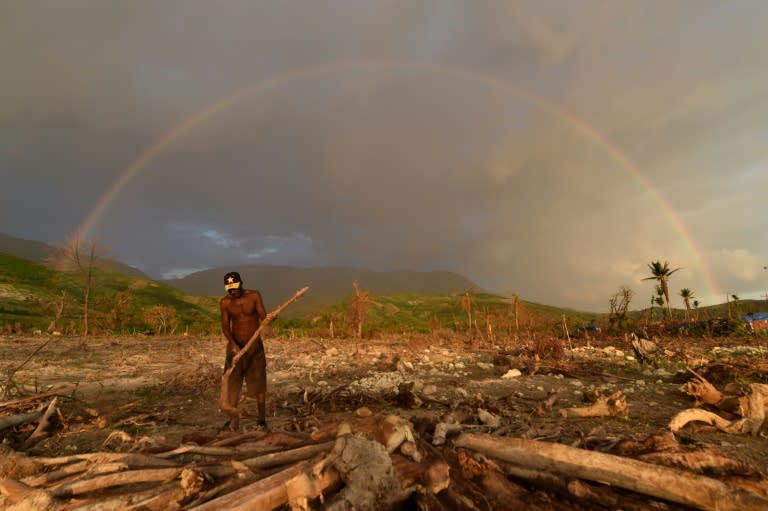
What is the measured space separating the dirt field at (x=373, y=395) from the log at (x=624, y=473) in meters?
0.66

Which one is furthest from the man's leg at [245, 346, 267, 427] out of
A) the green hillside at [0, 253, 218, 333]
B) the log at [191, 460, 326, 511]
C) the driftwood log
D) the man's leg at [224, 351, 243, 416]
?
the green hillside at [0, 253, 218, 333]

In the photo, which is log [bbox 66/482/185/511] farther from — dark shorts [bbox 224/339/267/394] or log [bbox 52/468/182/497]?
dark shorts [bbox 224/339/267/394]

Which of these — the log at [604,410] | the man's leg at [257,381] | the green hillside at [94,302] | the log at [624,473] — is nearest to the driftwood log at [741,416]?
the log at [604,410]

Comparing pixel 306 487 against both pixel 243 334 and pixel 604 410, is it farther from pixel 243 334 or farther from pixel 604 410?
pixel 604 410

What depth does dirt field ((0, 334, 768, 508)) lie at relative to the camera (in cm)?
502

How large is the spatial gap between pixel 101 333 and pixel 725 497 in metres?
42.6

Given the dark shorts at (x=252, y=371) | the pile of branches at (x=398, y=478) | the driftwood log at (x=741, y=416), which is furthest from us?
the dark shorts at (x=252, y=371)

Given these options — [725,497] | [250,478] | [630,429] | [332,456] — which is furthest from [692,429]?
[250,478]

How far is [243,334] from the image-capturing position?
21.9 ft

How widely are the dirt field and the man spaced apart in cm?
53

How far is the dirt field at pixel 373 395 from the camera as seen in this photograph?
16.5ft

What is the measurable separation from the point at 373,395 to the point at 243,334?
336 cm

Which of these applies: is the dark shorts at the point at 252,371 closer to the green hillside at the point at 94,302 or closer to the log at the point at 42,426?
the log at the point at 42,426

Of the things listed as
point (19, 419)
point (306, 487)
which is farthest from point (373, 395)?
point (306, 487)
